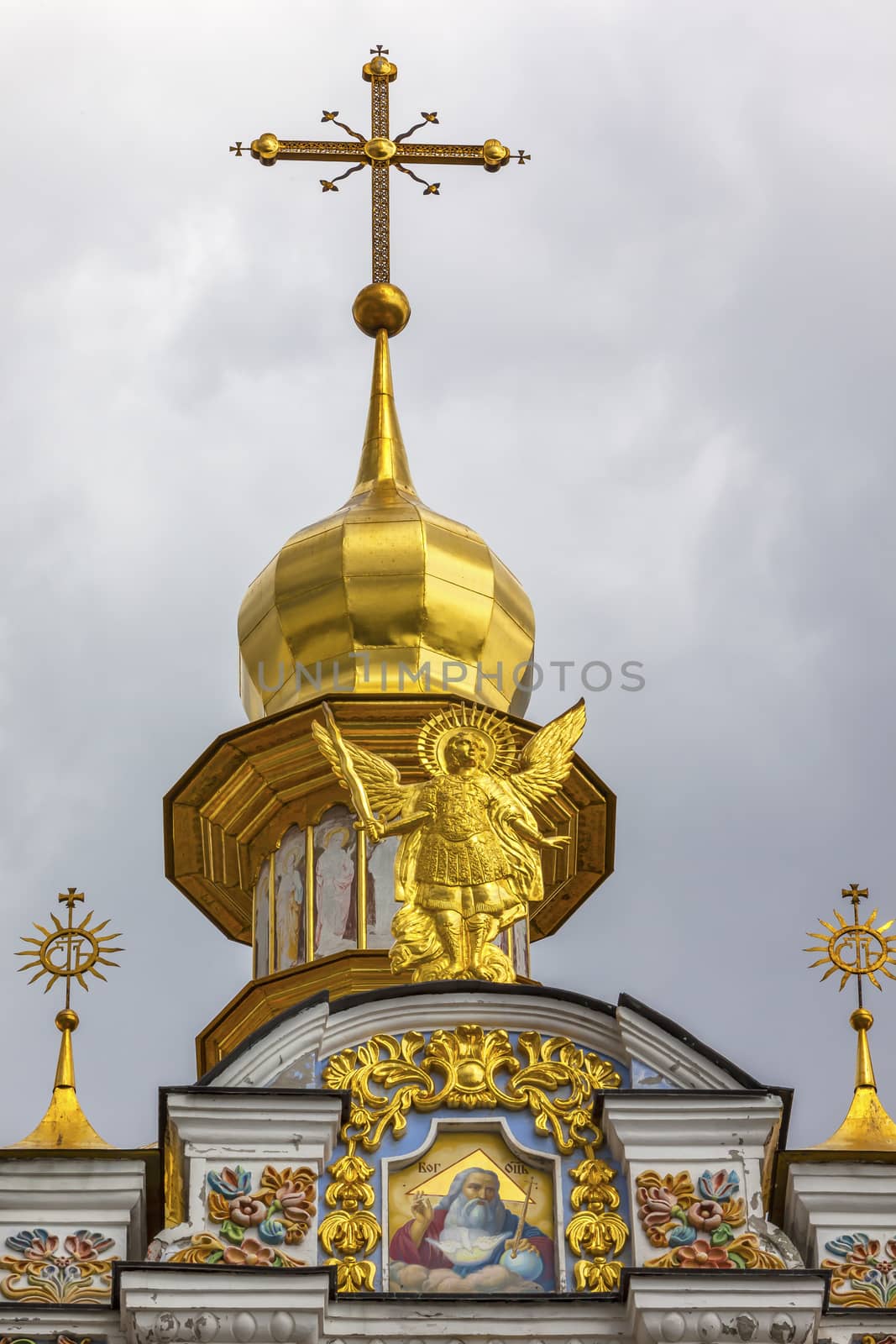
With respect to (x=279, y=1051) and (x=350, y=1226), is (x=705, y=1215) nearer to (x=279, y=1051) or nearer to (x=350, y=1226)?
(x=350, y=1226)

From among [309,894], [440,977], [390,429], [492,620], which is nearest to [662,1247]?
[440,977]

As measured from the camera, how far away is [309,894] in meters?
21.7

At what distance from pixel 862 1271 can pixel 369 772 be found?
361 cm

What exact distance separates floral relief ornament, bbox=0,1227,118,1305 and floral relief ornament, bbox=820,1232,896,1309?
3.20m

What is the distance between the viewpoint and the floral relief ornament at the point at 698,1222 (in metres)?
17.4

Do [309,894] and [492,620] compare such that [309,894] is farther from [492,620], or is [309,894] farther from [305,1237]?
[305,1237]

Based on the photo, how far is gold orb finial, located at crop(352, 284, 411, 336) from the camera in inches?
970

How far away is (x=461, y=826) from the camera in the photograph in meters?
19.1

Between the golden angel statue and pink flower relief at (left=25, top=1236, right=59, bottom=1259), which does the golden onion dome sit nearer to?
the golden angel statue

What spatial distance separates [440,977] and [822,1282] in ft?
8.46

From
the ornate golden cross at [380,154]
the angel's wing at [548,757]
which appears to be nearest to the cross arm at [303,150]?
the ornate golden cross at [380,154]

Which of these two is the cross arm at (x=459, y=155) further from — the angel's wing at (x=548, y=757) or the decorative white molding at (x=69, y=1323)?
the decorative white molding at (x=69, y=1323)

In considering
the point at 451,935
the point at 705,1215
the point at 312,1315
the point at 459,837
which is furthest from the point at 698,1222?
the point at 459,837

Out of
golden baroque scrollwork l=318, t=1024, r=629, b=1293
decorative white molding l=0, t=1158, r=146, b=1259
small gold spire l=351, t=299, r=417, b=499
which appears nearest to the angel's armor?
golden baroque scrollwork l=318, t=1024, r=629, b=1293
